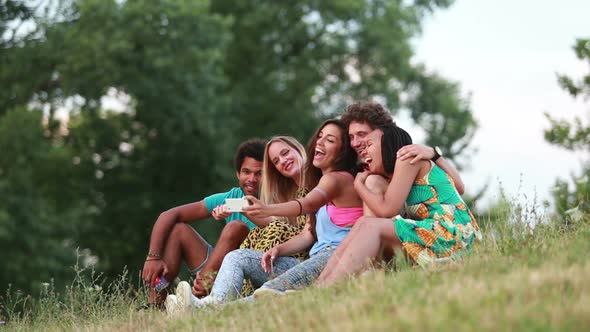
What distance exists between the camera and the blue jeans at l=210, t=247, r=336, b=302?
7.05m

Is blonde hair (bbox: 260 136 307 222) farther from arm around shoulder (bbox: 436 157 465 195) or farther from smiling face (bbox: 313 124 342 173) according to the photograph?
arm around shoulder (bbox: 436 157 465 195)

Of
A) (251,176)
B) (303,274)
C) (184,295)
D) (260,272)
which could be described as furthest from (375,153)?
(251,176)

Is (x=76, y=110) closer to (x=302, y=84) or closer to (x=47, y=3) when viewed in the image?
(x=47, y=3)

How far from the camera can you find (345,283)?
20.4 ft

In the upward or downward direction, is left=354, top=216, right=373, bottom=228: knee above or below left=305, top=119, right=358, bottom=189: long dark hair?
below

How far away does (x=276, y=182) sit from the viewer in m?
8.28

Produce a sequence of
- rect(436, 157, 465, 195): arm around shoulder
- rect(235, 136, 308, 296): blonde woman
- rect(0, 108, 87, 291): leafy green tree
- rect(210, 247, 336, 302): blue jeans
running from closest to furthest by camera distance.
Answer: rect(210, 247, 336, 302): blue jeans, rect(436, 157, 465, 195): arm around shoulder, rect(235, 136, 308, 296): blonde woman, rect(0, 108, 87, 291): leafy green tree

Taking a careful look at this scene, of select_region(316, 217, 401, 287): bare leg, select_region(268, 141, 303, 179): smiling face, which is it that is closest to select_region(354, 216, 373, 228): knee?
select_region(316, 217, 401, 287): bare leg

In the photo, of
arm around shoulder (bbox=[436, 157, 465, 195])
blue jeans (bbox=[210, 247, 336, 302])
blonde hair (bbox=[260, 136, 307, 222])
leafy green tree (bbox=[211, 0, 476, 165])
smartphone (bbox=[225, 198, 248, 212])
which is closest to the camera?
blue jeans (bbox=[210, 247, 336, 302])

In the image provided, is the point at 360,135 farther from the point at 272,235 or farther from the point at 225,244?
the point at 225,244

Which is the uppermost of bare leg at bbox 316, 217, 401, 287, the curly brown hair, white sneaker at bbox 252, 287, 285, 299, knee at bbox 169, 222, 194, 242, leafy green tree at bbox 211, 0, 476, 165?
leafy green tree at bbox 211, 0, 476, 165

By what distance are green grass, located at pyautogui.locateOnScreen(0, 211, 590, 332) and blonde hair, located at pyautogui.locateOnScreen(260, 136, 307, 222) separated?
4.59 ft

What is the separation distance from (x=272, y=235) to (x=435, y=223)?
5.49ft

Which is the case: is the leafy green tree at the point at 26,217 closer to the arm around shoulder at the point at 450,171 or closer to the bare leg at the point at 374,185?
the arm around shoulder at the point at 450,171
